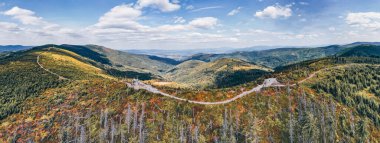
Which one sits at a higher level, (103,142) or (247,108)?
(247,108)

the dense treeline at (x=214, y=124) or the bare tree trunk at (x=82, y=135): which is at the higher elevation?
the dense treeline at (x=214, y=124)

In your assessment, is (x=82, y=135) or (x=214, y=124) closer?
(x=214, y=124)

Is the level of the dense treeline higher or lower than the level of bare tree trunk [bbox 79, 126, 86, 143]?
higher

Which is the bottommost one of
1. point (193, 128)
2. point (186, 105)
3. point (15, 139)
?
point (15, 139)

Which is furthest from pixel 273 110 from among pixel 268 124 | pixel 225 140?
pixel 225 140

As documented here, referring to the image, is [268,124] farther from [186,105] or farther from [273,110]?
[186,105]

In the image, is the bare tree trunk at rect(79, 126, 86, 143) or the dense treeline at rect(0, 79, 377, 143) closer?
the dense treeline at rect(0, 79, 377, 143)

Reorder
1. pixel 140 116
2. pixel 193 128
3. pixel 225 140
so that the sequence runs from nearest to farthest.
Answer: pixel 225 140 < pixel 193 128 < pixel 140 116

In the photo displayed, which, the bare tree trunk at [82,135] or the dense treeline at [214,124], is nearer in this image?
the dense treeline at [214,124]

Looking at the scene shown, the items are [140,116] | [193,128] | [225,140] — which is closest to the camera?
[225,140]

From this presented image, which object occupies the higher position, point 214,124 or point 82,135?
point 214,124

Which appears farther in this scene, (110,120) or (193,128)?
(110,120)
